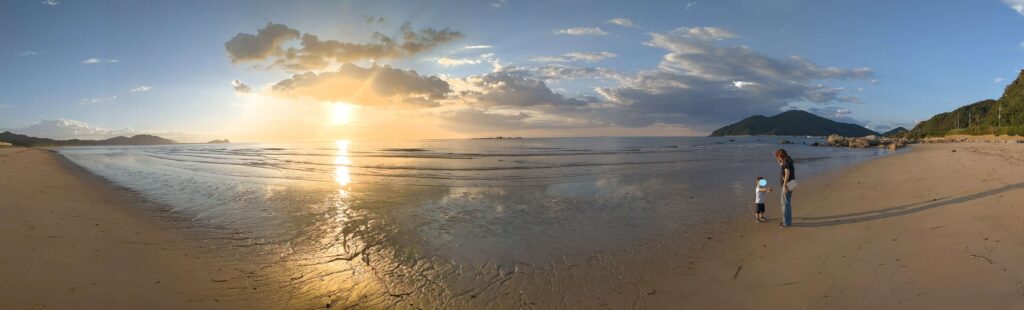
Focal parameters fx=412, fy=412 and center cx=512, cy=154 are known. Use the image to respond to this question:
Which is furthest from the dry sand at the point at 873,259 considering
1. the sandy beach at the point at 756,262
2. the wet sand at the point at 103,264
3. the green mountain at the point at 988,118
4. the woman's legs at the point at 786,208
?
the green mountain at the point at 988,118

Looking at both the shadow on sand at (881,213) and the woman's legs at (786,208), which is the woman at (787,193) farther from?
the shadow on sand at (881,213)

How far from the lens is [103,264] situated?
7512 millimetres

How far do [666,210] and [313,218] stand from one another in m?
11.0

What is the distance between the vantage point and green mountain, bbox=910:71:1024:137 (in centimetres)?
8388

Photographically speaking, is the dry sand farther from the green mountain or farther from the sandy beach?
the green mountain

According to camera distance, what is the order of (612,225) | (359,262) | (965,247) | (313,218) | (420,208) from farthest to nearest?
1. (420,208)
2. (313,218)
3. (612,225)
4. (359,262)
5. (965,247)

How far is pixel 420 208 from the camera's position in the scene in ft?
46.3

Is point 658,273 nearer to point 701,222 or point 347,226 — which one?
point 701,222

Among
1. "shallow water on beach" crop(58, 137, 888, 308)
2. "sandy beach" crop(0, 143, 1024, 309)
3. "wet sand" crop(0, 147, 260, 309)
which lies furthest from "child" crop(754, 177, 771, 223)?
"wet sand" crop(0, 147, 260, 309)

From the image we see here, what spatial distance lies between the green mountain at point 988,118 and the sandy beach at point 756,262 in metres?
88.9

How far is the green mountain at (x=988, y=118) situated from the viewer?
83.9m

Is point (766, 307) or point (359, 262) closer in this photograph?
point (766, 307)

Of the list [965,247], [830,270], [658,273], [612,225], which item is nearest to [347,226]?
[612,225]

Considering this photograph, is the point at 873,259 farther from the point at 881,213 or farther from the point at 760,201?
the point at 881,213
